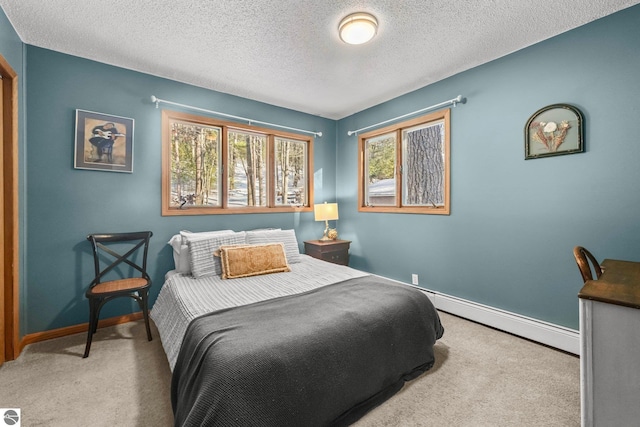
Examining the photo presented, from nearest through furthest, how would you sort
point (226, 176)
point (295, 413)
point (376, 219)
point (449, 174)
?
point (295, 413) < point (449, 174) < point (226, 176) < point (376, 219)

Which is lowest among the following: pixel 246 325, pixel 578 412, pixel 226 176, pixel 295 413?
pixel 578 412

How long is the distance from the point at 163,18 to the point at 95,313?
7.96 ft

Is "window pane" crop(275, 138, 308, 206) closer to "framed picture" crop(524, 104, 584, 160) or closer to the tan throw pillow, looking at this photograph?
the tan throw pillow

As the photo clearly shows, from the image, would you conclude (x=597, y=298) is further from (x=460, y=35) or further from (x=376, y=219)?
(x=376, y=219)

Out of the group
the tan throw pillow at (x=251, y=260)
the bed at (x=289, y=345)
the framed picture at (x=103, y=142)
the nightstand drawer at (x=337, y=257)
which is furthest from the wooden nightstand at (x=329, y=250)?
the framed picture at (x=103, y=142)

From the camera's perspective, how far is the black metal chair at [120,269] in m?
2.30

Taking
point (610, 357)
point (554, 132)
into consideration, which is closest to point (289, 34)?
point (554, 132)

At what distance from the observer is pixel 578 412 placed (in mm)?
1576

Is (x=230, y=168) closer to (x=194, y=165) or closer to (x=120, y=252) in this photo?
(x=194, y=165)

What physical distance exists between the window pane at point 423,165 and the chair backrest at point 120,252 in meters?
3.12

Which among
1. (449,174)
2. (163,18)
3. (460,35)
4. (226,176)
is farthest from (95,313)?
(460,35)

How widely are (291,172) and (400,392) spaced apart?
3.15 m

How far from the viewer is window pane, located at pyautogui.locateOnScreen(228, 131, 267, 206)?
3.63 metres

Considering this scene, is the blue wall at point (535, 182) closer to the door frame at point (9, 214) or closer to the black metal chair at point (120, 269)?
the black metal chair at point (120, 269)
